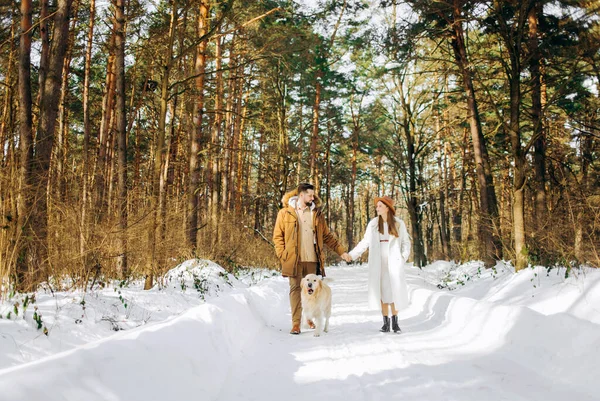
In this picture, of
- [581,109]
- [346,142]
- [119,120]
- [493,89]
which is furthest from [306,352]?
[346,142]

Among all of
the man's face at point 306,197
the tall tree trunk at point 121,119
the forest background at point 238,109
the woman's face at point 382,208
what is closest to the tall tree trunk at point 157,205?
the forest background at point 238,109

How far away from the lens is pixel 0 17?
12.4 metres

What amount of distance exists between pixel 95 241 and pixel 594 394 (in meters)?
6.27

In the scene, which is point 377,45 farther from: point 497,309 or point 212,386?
point 212,386

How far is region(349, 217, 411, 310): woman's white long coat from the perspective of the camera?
7.32 m

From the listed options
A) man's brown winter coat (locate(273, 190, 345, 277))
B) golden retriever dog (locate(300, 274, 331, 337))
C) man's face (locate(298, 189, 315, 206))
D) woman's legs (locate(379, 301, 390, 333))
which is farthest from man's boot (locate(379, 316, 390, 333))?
man's face (locate(298, 189, 315, 206))

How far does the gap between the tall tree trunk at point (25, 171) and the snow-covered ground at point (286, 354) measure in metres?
0.83

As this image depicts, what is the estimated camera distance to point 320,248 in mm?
7961

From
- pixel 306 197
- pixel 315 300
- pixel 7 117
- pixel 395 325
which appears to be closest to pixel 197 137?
pixel 7 117

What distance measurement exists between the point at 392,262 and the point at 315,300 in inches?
58.9

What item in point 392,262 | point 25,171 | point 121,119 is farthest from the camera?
point 121,119

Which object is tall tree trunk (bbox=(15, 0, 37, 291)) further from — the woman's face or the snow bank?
the woman's face

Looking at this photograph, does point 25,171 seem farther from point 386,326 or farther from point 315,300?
point 386,326

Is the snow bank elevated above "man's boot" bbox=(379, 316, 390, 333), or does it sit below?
above
